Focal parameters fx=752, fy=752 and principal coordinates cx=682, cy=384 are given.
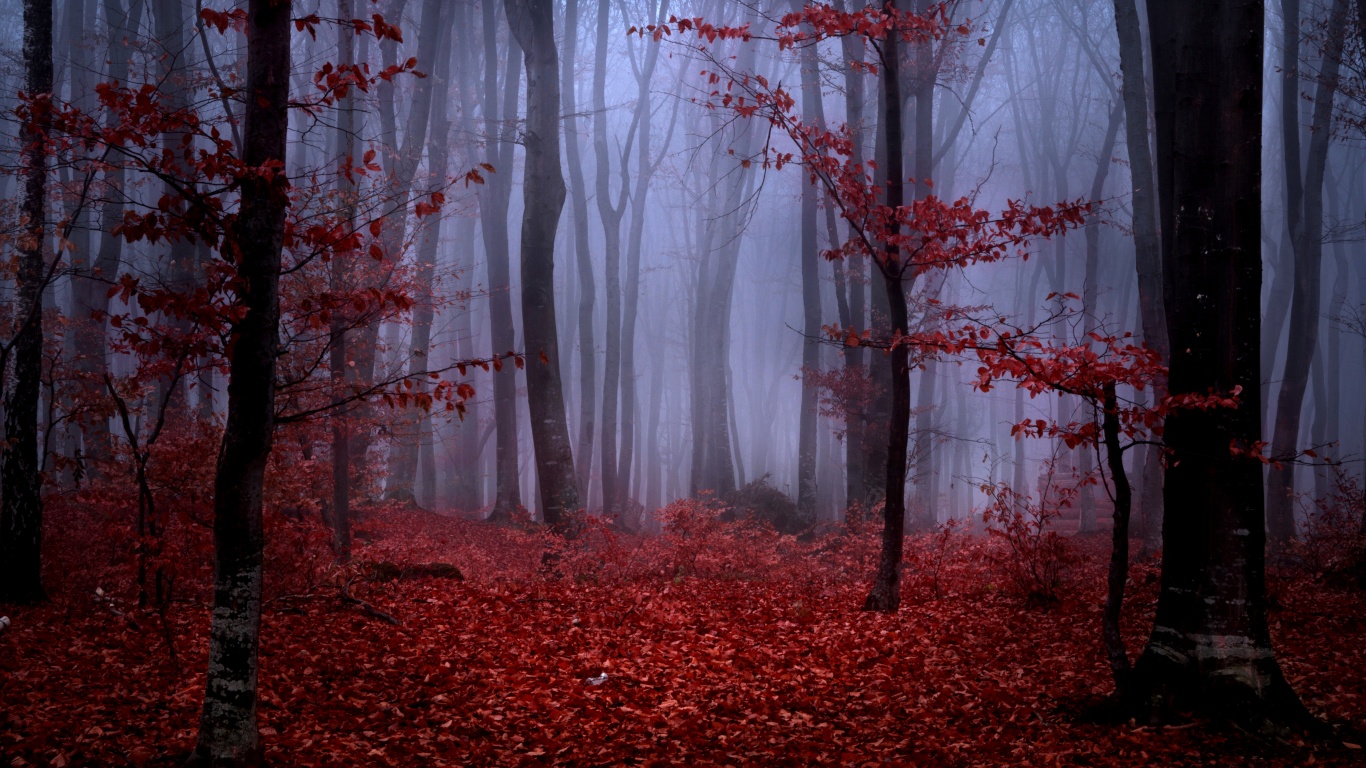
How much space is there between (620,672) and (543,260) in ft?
27.1

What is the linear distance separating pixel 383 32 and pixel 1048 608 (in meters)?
8.23

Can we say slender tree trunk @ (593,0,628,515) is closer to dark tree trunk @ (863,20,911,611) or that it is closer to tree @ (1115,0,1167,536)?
tree @ (1115,0,1167,536)

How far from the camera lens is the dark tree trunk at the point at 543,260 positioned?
12.5 m

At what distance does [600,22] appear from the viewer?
2538 centimetres

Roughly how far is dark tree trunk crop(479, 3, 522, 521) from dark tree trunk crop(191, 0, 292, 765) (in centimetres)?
1433

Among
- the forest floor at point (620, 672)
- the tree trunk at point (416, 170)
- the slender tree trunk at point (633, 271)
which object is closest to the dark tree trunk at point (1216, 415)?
the forest floor at point (620, 672)

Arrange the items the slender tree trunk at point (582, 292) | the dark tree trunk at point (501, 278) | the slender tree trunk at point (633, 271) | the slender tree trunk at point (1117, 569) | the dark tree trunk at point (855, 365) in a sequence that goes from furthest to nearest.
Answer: the slender tree trunk at point (633, 271) → the slender tree trunk at point (582, 292) → the dark tree trunk at point (501, 278) → the dark tree trunk at point (855, 365) → the slender tree trunk at point (1117, 569)

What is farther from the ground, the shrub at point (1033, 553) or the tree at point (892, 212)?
the tree at point (892, 212)

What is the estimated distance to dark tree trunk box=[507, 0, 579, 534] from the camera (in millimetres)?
12531

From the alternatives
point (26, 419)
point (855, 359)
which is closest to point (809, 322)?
point (855, 359)

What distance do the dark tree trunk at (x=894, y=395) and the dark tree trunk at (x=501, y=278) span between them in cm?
1220

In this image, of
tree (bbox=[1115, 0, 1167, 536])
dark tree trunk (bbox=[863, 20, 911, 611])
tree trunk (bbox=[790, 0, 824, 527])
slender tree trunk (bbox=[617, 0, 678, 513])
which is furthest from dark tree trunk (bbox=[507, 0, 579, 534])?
slender tree trunk (bbox=[617, 0, 678, 513])

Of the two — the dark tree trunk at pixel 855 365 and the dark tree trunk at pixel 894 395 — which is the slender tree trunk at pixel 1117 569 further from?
the dark tree trunk at pixel 855 365

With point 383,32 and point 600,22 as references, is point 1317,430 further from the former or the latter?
point 383,32
